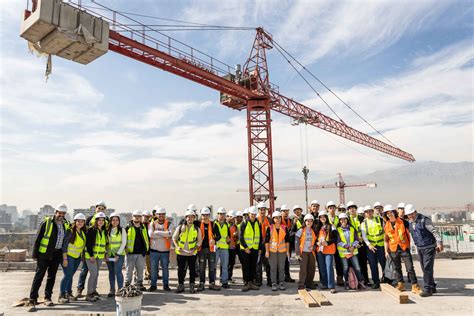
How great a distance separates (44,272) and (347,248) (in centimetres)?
624

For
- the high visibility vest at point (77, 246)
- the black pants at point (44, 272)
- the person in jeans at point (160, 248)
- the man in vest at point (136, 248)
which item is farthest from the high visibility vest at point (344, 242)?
the black pants at point (44, 272)

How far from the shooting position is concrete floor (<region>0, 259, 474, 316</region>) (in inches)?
220

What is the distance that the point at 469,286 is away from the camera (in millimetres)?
7184

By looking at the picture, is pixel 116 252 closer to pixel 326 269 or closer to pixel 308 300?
pixel 308 300

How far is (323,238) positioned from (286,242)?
848 millimetres

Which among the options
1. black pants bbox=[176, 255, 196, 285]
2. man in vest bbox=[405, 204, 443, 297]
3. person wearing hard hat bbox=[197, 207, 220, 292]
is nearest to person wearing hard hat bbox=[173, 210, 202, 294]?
black pants bbox=[176, 255, 196, 285]

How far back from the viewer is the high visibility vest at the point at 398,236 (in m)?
6.91

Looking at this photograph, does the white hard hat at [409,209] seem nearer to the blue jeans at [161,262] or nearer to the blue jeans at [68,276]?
the blue jeans at [161,262]

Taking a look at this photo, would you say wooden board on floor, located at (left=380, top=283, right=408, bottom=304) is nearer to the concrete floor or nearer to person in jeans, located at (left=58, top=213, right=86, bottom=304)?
the concrete floor

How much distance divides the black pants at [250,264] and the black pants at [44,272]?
3.85 m

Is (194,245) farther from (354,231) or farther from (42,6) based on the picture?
(42,6)

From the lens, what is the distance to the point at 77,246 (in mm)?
6664

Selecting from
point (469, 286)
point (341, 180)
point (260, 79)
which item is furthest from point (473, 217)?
→ point (469, 286)

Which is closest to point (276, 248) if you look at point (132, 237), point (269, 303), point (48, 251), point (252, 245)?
point (252, 245)
